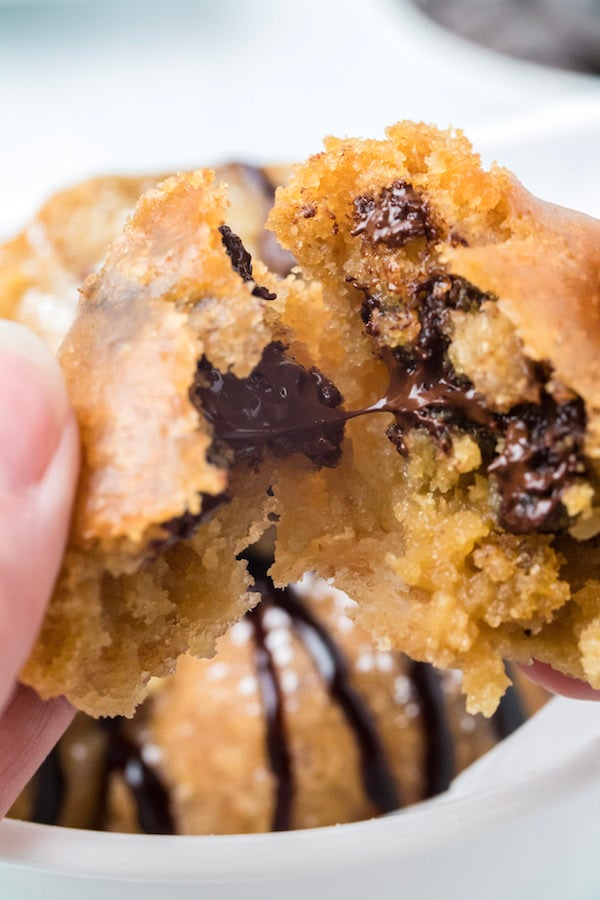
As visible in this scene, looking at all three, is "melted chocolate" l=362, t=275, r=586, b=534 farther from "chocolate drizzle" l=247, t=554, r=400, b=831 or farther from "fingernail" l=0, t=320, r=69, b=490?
"chocolate drizzle" l=247, t=554, r=400, b=831

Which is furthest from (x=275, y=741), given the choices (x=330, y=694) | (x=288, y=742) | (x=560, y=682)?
(x=560, y=682)

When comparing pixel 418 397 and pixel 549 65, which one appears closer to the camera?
pixel 418 397

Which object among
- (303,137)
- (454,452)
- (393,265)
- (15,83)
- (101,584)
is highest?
(393,265)

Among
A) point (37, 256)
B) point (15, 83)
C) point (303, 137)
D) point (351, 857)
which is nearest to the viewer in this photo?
point (351, 857)

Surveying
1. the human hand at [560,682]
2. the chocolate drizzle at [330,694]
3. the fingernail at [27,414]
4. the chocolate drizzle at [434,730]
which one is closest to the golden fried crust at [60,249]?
the chocolate drizzle at [330,694]

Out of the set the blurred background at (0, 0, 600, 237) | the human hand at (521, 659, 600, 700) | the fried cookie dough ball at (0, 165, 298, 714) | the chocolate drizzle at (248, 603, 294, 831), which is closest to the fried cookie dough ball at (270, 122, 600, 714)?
the fried cookie dough ball at (0, 165, 298, 714)

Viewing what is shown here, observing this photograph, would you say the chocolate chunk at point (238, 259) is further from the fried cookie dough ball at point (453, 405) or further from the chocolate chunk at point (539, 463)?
the chocolate chunk at point (539, 463)

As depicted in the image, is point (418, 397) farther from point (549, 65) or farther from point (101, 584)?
point (549, 65)

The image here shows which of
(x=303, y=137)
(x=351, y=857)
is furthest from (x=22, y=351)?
(x=303, y=137)
